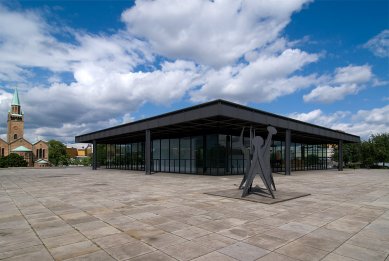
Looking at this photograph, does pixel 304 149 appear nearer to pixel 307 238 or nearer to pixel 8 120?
pixel 307 238

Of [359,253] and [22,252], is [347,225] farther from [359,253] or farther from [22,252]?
[22,252]

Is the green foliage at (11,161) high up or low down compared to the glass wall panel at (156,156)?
down

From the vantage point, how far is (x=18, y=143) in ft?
341

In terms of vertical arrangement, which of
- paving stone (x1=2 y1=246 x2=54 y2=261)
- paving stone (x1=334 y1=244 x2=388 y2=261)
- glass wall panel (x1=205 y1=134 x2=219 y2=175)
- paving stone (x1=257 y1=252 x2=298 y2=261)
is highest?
glass wall panel (x1=205 y1=134 x2=219 y2=175)

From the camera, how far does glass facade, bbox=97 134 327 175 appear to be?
100 ft

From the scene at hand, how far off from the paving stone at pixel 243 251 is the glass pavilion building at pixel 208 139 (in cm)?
1402

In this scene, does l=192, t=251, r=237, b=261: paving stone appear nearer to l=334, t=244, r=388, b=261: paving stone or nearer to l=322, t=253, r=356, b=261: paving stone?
l=322, t=253, r=356, b=261: paving stone

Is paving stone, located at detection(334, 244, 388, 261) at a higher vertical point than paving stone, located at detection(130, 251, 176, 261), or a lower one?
lower

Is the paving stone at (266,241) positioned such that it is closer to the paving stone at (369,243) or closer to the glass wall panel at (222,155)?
the paving stone at (369,243)

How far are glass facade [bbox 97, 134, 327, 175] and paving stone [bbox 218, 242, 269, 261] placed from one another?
2344cm

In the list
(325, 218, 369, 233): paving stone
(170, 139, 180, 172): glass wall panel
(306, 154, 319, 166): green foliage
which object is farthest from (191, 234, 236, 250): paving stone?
(306, 154, 319, 166): green foliage

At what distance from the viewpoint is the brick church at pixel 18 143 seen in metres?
96.7

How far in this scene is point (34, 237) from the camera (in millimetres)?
6930

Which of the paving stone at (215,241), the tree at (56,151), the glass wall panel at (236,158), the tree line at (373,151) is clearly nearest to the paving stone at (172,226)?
the paving stone at (215,241)
